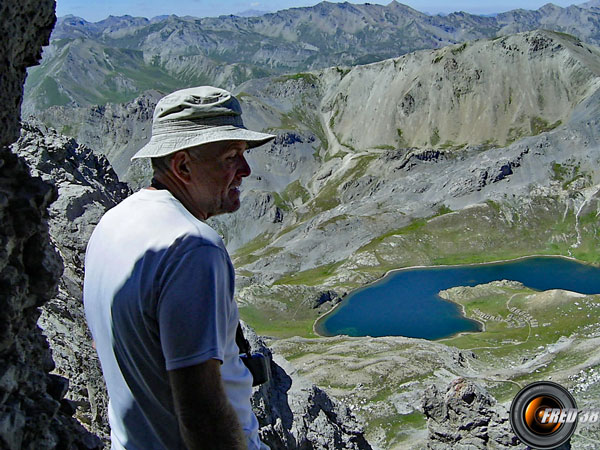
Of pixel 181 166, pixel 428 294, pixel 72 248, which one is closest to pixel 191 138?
pixel 181 166

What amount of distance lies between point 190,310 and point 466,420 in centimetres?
3351

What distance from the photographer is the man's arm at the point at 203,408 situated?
427 centimetres

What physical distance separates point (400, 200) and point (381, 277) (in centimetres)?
4706

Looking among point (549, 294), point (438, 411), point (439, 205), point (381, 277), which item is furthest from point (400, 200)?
point (438, 411)

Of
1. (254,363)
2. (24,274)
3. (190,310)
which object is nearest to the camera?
(190,310)

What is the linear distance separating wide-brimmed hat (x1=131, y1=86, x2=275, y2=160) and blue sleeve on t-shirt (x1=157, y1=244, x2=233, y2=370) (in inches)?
56.5

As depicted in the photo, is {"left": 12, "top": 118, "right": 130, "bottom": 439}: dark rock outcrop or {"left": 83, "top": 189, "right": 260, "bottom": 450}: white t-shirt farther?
{"left": 12, "top": 118, "right": 130, "bottom": 439}: dark rock outcrop

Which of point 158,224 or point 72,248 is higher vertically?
point 158,224

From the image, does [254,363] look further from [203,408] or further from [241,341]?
[203,408]

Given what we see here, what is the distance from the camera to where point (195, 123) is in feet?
17.4

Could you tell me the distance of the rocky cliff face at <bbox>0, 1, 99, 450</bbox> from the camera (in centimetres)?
518

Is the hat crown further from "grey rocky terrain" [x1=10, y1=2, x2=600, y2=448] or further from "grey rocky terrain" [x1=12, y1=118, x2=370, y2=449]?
"grey rocky terrain" [x1=10, y1=2, x2=600, y2=448]

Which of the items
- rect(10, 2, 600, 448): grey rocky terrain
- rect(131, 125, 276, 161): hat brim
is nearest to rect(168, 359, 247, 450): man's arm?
rect(131, 125, 276, 161): hat brim

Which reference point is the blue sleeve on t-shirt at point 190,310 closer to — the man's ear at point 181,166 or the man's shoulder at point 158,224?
the man's shoulder at point 158,224
